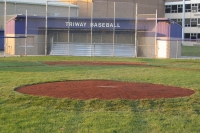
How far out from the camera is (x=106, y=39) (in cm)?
4009

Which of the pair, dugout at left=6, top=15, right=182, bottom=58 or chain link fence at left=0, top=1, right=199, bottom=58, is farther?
chain link fence at left=0, top=1, right=199, bottom=58

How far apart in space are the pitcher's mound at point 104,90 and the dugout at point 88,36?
22941mm

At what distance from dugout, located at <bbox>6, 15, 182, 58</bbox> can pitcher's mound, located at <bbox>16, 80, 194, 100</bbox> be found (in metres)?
22.9

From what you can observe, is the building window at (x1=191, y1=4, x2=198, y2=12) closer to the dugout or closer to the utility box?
the dugout

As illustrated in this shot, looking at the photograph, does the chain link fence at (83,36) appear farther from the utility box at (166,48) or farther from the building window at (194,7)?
the building window at (194,7)

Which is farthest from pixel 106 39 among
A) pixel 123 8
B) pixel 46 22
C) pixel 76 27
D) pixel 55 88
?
pixel 55 88

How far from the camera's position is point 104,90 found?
12906mm

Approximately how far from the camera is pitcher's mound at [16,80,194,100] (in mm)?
11734

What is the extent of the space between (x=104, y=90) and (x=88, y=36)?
89.0ft

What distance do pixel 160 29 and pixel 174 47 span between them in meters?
2.18

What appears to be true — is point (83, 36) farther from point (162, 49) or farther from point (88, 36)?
point (162, 49)

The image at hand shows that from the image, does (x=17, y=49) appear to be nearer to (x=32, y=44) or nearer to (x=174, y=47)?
(x=32, y=44)

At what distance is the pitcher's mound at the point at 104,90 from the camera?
38.5 feet

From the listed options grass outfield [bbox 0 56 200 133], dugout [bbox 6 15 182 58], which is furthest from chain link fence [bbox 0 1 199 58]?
grass outfield [bbox 0 56 200 133]
